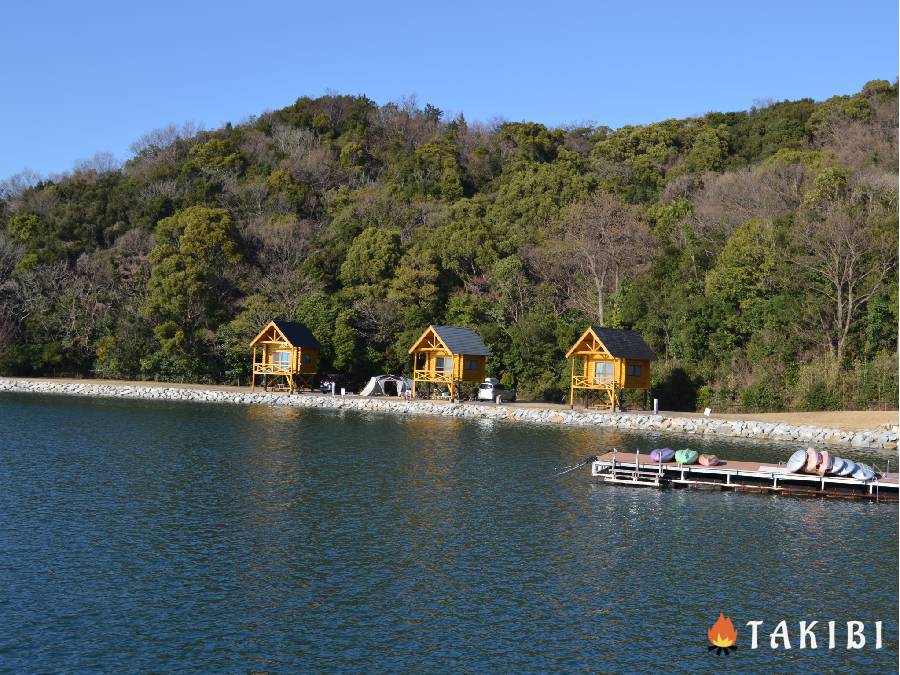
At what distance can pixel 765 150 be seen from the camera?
7406cm

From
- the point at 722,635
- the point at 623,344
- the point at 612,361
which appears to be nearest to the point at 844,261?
the point at 623,344

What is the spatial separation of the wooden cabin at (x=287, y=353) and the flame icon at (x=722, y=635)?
41.7m

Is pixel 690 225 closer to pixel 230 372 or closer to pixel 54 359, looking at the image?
pixel 230 372

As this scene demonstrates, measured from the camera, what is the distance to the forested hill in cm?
4572

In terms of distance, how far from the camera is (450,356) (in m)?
50.8

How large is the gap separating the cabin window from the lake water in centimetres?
1596

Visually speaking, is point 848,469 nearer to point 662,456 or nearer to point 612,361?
point 662,456

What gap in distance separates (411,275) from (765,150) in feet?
111

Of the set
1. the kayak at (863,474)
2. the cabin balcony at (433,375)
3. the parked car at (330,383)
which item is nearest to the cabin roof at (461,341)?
the cabin balcony at (433,375)

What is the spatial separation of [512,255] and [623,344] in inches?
629

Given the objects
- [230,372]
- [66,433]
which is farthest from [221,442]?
[230,372]

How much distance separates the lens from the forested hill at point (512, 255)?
45.7 meters

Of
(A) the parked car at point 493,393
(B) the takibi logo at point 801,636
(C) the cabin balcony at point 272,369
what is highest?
(C) the cabin balcony at point 272,369

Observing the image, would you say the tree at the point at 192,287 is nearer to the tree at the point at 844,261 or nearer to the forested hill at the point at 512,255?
the forested hill at the point at 512,255
